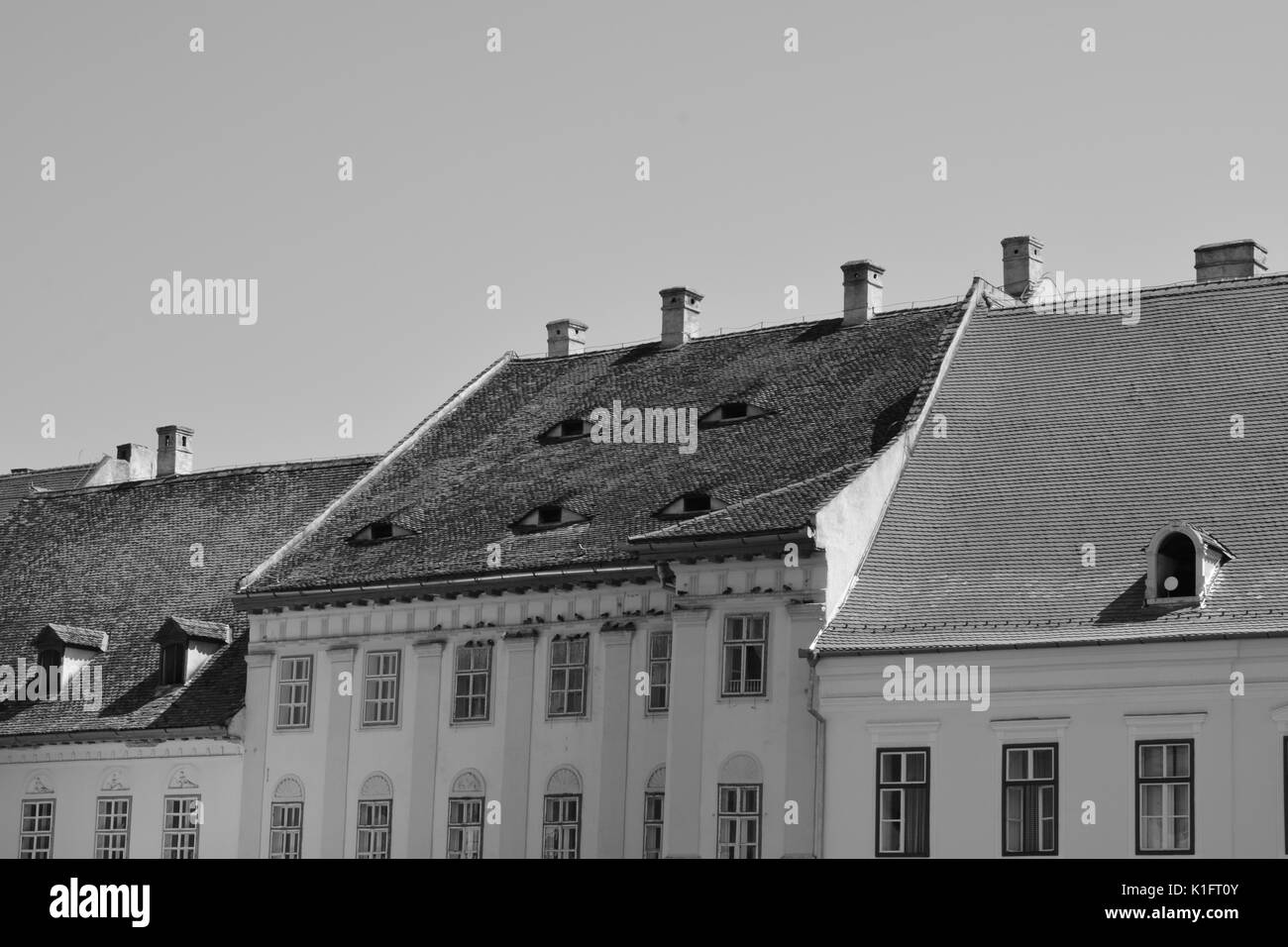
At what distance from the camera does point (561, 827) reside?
132 ft

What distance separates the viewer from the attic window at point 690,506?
4088cm

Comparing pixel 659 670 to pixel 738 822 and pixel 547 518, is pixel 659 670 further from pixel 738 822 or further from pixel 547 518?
pixel 547 518

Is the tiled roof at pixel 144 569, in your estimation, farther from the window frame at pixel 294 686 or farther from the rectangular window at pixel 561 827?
the rectangular window at pixel 561 827

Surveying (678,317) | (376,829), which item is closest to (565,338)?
(678,317)

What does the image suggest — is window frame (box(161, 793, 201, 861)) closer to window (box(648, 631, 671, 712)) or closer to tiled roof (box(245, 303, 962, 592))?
tiled roof (box(245, 303, 962, 592))

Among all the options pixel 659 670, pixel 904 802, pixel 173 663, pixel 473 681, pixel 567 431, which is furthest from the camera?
pixel 173 663

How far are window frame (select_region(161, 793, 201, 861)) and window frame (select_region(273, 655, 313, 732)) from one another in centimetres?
251

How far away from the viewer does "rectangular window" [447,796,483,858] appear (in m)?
41.5

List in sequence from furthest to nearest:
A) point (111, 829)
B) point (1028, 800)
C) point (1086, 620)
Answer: point (111, 829)
point (1086, 620)
point (1028, 800)

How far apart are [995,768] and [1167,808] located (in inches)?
104

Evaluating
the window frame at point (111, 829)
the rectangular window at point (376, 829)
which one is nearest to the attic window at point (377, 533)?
the rectangular window at point (376, 829)

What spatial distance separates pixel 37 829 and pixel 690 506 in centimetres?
1633

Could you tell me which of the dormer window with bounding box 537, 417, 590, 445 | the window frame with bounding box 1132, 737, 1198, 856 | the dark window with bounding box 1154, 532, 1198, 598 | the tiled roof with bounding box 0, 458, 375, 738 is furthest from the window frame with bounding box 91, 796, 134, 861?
the dark window with bounding box 1154, 532, 1198, 598
